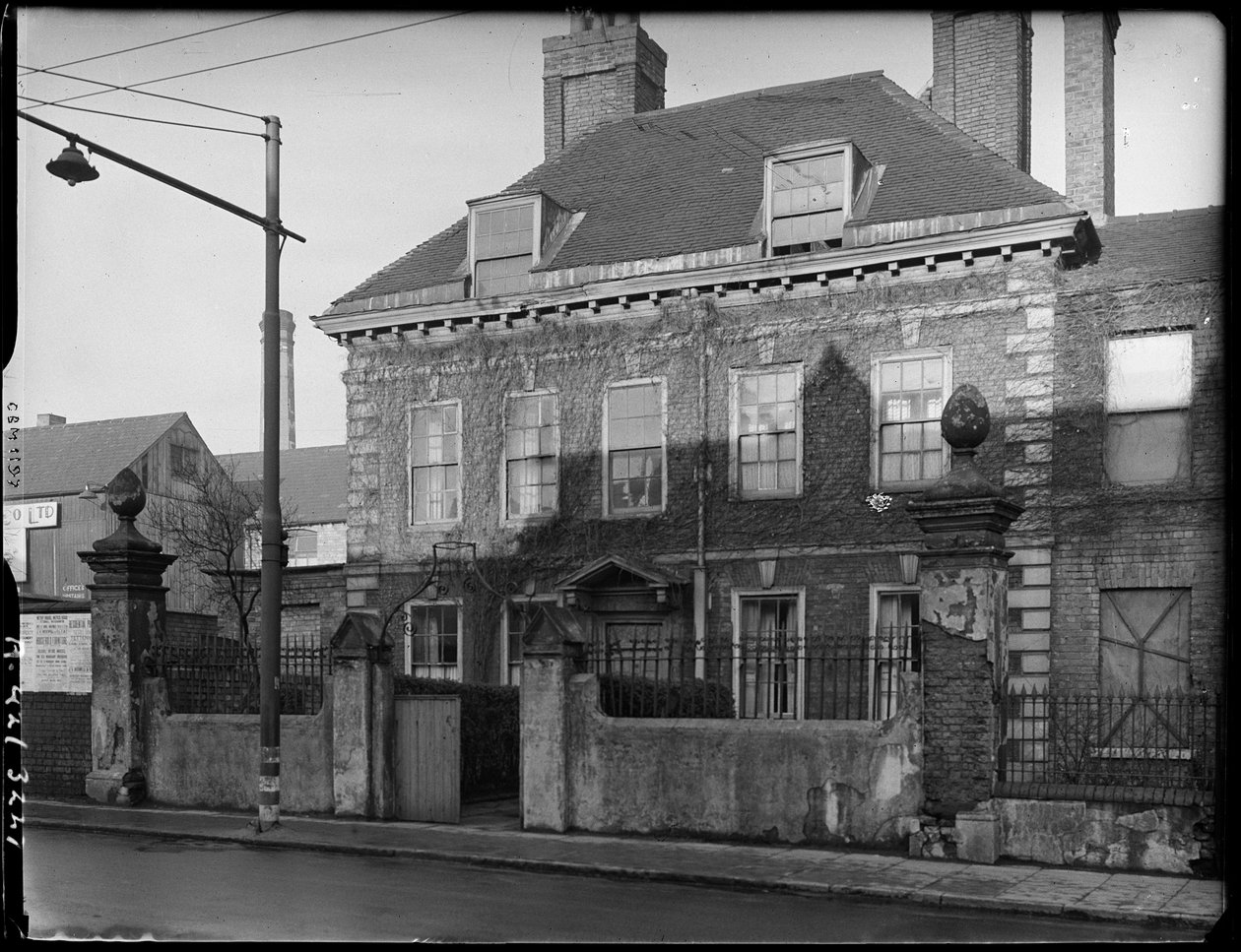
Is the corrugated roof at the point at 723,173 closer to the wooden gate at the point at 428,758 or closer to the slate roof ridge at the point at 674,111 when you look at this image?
the slate roof ridge at the point at 674,111

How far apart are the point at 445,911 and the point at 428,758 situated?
18.9ft

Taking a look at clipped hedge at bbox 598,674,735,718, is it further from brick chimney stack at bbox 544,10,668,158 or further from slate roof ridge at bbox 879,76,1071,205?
brick chimney stack at bbox 544,10,668,158

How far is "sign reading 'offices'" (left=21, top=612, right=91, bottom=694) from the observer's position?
709 inches

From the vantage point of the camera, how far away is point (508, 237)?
2252cm

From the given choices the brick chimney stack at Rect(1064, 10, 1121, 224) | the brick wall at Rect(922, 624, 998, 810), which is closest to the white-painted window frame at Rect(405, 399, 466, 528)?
the brick chimney stack at Rect(1064, 10, 1121, 224)

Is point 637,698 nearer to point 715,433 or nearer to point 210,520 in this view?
point 715,433

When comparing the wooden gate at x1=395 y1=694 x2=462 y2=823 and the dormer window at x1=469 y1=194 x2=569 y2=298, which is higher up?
the dormer window at x1=469 y1=194 x2=569 y2=298

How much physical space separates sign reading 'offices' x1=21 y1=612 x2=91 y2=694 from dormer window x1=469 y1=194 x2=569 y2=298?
27.2ft

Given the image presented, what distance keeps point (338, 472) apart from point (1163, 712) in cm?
3783

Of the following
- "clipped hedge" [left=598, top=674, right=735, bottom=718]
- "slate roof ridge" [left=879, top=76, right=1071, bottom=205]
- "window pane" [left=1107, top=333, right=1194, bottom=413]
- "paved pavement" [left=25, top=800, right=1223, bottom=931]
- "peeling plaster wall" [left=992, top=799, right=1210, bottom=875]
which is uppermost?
"slate roof ridge" [left=879, top=76, right=1071, bottom=205]

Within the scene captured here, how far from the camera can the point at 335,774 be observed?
15.8m

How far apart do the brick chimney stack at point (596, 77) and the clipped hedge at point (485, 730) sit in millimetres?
11657

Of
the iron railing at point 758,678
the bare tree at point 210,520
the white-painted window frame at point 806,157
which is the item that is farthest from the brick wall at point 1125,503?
the bare tree at point 210,520

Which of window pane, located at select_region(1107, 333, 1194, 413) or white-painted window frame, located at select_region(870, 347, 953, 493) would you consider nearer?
window pane, located at select_region(1107, 333, 1194, 413)
